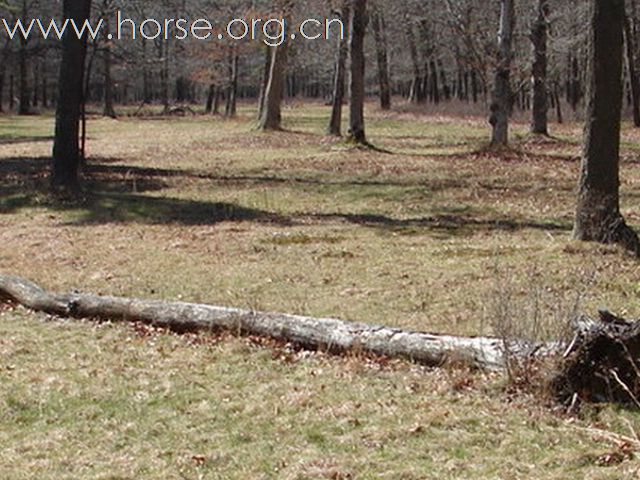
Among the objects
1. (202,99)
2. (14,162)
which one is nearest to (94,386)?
(14,162)

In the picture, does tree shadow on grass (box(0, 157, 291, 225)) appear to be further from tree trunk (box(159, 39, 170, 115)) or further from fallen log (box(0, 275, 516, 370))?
tree trunk (box(159, 39, 170, 115))

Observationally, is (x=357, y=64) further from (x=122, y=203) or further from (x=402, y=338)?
(x=402, y=338)

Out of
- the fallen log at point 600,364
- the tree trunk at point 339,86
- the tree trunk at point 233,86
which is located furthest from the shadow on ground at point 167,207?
the tree trunk at point 233,86

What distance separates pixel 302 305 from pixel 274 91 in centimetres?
2545

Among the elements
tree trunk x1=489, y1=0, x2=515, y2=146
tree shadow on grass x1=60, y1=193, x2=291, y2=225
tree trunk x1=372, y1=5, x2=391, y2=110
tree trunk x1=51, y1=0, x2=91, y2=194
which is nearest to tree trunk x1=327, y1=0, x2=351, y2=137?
tree trunk x1=489, y1=0, x2=515, y2=146

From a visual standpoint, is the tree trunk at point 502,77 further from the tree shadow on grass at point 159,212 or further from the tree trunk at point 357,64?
the tree shadow on grass at point 159,212

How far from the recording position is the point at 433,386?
6.31m

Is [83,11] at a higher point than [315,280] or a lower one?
higher

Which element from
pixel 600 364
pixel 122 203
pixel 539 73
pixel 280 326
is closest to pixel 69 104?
pixel 122 203

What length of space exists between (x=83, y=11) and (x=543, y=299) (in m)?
12.6

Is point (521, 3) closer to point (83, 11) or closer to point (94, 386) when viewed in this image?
point (83, 11)

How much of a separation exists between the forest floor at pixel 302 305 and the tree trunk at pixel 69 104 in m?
0.75

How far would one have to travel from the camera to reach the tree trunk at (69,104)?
56.8 ft

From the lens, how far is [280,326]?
7762 millimetres
